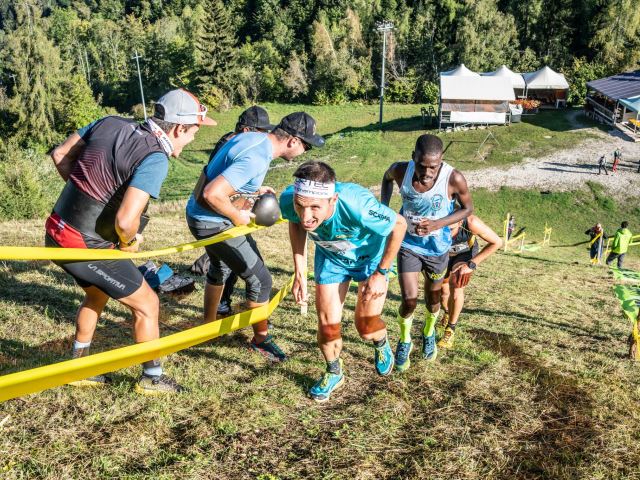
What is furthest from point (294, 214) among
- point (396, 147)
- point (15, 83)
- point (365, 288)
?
point (15, 83)

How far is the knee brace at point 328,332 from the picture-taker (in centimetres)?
452

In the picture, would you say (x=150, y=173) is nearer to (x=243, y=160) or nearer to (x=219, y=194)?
(x=219, y=194)

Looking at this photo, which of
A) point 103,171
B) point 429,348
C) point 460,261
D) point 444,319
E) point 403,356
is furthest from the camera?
point 444,319

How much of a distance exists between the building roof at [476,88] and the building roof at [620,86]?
723cm

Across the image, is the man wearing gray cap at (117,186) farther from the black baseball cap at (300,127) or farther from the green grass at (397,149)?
the green grass at (397,149)

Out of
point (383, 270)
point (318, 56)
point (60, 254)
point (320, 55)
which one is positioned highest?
point (320, 55)

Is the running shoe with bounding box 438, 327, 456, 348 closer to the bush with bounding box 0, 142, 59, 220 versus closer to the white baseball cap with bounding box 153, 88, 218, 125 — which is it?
the white baseball cap with bounding box 153, 88, 218, 125

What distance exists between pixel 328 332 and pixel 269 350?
98cm

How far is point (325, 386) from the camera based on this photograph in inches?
176

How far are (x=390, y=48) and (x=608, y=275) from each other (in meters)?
61.9

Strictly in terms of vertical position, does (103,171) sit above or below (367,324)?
above

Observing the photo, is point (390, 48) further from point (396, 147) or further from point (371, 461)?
point (371, 461)

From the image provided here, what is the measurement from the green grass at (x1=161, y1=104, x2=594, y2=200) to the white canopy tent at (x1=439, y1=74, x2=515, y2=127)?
3.96 feet

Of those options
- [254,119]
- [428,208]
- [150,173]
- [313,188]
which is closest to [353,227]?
[313,188]
